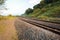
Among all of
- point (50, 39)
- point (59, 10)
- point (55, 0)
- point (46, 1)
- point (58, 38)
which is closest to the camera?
point (58, 38)

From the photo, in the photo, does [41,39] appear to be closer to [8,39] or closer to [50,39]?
[50,39]

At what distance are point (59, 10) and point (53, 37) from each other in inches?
1312

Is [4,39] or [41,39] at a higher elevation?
[41,39]

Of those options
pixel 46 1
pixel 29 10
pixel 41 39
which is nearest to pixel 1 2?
pixel 46 1

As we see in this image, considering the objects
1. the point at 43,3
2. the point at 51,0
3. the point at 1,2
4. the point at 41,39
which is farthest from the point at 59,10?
the point at 41,39

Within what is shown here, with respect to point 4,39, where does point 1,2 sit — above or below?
above

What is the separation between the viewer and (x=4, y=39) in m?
16.2

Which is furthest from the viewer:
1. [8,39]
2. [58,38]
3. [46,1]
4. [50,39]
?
[46,1]

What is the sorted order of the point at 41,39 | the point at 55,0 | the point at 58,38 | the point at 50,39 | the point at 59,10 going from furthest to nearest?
the point at 55,0, the point at 59,10, the point at 41,39, the point at 50,39, the point at 58,38

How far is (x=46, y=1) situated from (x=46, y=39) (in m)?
50.7

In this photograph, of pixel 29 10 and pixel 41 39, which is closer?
pixel 41 39

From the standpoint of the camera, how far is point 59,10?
1478 inches

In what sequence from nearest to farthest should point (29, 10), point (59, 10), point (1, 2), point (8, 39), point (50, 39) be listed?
1. point (50, 39)
2. point (8, 39)
3. point (1, 2)
4. point (59, 10)
5. point (29, 10)

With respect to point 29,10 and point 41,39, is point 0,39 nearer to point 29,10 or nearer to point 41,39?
point 41,39
